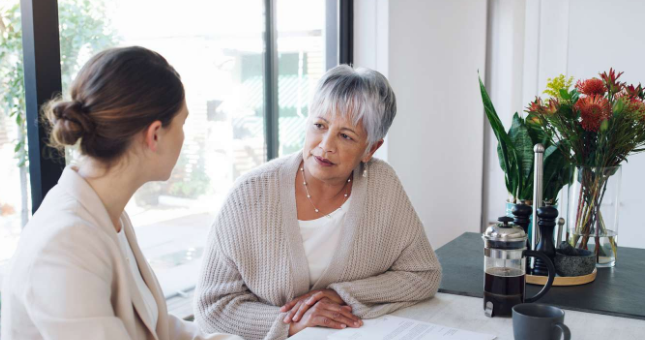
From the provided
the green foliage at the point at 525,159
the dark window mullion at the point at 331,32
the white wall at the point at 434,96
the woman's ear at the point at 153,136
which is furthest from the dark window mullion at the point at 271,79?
the woman's ear at the point at 153,136

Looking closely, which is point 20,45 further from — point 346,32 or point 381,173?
point 346,32

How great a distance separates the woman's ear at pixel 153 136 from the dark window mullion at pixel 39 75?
1.94ft

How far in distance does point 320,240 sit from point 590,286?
784 millimetres

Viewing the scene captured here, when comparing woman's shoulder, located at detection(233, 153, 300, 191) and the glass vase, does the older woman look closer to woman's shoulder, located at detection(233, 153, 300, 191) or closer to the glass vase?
woman's shoulder, located at detection(233, 153, 300, 191)

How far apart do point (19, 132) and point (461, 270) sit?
153 cm

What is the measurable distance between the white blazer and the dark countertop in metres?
0.95

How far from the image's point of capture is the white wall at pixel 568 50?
331 cm

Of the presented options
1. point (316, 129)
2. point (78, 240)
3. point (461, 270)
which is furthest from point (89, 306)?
point (461, 270)

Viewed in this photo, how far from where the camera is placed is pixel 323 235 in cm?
171

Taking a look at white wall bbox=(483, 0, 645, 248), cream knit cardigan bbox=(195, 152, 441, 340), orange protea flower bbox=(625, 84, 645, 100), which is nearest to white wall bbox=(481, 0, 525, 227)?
white wall bbox=(483, 0, 645, 248)

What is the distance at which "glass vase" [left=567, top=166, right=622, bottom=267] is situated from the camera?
68.7 inches

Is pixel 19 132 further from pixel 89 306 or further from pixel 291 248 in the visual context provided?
pixel 89 306

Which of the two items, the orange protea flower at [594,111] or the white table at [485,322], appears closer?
the white table at [485,322]

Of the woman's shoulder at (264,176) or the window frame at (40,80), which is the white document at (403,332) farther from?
the window frame at (40,80)
